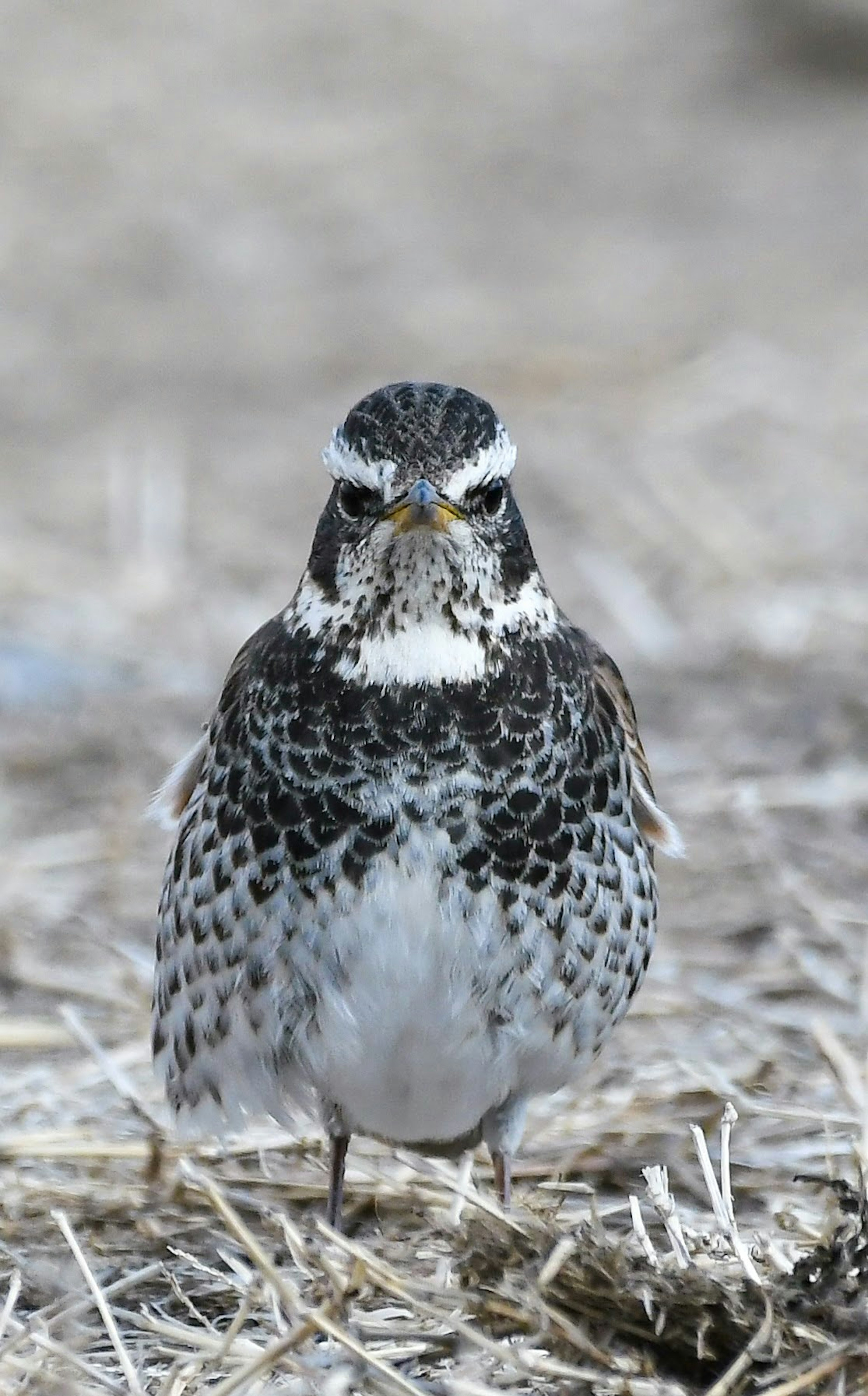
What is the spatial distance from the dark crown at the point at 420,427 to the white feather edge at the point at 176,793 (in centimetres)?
101

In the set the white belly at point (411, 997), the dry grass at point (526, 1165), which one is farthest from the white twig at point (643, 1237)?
the white belly at point (411, 997)

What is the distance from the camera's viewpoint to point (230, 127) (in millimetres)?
16859

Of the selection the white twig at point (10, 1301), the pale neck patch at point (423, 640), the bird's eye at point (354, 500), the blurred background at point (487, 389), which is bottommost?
the white twig at point (10, 1301)

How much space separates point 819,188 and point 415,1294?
13624 millimetres

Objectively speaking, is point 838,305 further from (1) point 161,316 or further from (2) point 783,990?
(2) point 783,990

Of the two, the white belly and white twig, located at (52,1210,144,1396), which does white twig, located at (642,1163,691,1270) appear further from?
white twig, located at (52,1210,144,1396)

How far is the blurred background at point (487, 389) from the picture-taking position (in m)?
7.28

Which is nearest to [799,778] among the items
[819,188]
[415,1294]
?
[415,1294]

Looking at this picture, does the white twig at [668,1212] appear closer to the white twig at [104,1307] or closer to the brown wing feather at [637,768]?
the white twig at [104,1307]

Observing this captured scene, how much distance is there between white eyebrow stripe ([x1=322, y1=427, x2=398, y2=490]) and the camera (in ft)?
15.3

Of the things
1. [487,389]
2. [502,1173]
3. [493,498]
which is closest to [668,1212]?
[502,1173]

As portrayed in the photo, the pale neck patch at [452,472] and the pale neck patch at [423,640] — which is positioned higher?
the pale neck patch at [452,472]

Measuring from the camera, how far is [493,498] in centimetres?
480

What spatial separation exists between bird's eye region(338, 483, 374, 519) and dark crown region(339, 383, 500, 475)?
0.24 ft
